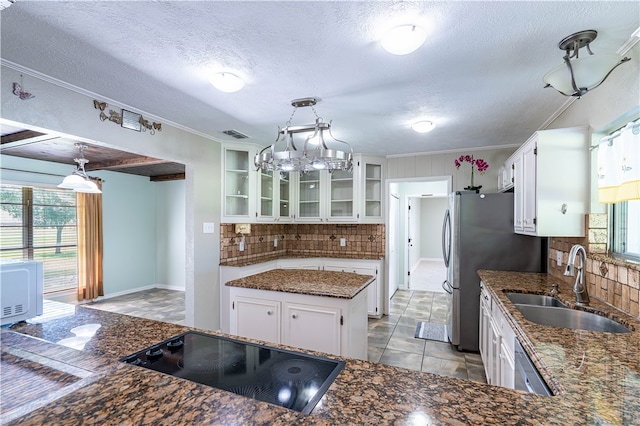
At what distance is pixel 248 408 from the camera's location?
0.79m

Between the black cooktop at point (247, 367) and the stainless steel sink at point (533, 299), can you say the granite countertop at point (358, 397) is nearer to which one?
the black cooktop at point (247, 367)

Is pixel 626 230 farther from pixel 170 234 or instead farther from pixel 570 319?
pixel 170 234

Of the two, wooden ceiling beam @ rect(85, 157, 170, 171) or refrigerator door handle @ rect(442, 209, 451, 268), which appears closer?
refrigerator door handle @ rect(442, 209, 451, 268)

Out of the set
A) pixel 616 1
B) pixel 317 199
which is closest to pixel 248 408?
pixel 616 1

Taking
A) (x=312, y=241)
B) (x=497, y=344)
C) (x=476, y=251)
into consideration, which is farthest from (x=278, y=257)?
(x=497, y=344)

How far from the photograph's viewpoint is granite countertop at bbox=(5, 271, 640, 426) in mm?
748

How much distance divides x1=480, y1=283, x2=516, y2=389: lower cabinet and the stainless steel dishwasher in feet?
0.36

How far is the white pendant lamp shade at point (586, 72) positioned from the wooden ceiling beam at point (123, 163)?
Result: 430 cm

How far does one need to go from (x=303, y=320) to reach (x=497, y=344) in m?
1.41

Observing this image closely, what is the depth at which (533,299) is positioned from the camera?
2.21 metres

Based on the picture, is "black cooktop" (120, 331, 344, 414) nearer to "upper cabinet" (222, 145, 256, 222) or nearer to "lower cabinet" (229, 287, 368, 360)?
"lower cabinet" (229, 287, 368, 360)

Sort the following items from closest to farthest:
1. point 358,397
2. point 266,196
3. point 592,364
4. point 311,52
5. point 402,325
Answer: point 358,397, point 592,364, point 311,52, point 402,325, point 266,196

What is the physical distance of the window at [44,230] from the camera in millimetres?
4469

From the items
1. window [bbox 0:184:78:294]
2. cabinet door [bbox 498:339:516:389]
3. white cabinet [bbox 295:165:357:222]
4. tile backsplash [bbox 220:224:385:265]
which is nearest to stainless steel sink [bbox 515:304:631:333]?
cabinet door [bbox 498:339:516:389]
